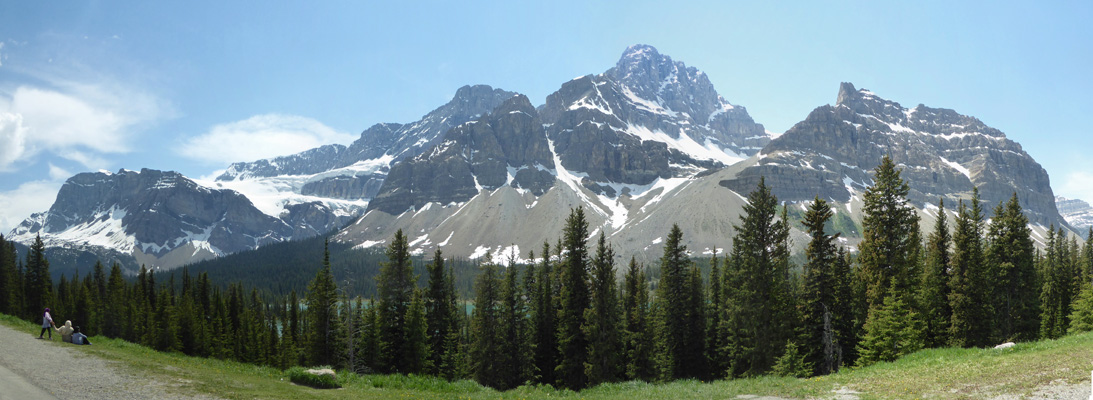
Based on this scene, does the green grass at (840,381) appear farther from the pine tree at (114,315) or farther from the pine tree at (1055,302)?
the pine tree at (114,315)

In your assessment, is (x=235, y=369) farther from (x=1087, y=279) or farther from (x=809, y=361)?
(x=1087, y=279)

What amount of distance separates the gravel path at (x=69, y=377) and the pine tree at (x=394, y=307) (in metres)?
23.0

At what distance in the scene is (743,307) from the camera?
40.5 m

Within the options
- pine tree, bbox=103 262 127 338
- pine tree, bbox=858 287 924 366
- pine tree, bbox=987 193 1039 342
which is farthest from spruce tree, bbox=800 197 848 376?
pine tree, bbox=103 262 127 338

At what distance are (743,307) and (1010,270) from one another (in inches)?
1063

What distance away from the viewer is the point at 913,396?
17.9 m

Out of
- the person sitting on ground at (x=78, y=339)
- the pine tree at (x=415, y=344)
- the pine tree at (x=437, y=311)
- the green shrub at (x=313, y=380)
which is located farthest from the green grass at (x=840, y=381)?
the pine tree at (x=437, y=311)

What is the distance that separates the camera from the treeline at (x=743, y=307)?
37844mm

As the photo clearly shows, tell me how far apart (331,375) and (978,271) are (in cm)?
4532

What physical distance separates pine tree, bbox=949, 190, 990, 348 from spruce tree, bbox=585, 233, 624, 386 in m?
24.9

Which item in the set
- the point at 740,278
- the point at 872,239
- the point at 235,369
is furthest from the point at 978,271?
the point at 235,369

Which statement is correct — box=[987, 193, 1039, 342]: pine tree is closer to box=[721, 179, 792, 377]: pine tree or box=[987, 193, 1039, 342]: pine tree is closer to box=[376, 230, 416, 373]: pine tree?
box=[721, 179, 792, 377]: pine tree

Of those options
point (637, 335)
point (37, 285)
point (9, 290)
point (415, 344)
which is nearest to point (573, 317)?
point (637, 335)

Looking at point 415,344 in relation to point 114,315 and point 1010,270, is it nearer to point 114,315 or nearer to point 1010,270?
point 1010,270
